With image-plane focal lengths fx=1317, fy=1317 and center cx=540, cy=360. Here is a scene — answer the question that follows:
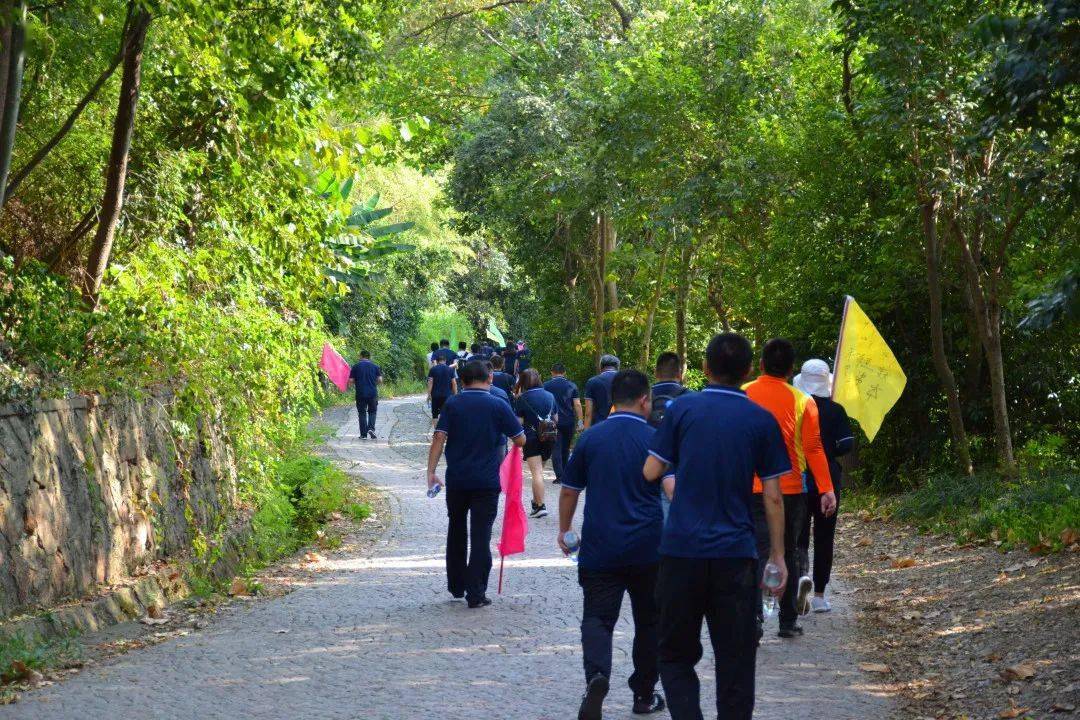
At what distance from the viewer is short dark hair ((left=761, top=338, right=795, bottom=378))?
8603 millimetres

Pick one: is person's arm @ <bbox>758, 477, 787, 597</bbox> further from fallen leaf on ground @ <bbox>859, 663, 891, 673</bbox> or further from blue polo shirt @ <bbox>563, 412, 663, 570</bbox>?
fallen leaf on ground @ <bbox>859, 663, 891, 673</bbox>

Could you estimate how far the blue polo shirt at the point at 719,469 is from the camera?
231 inches

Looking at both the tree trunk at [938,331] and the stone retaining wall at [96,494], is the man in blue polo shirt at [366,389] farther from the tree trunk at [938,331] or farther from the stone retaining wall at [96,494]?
the stone retaining wall at [96,494]

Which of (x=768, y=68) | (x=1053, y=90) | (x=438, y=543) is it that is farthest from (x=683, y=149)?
(x=1053, y=90)

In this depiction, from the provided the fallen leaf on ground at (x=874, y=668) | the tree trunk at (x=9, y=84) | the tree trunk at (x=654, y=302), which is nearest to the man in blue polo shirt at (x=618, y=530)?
the fallen leaf on ground at (x=874, y=668)

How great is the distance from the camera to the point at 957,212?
50.2 feet

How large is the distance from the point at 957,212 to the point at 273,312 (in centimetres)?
789

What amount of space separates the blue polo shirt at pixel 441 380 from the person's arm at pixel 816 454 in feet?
65.2

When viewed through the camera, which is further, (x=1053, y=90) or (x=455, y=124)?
(x=455, y=124)

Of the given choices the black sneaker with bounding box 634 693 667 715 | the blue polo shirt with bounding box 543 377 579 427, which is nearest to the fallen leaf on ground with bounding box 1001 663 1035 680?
the black sneaker with bounding box 634 693 667 715

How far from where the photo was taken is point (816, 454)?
29.3 ft

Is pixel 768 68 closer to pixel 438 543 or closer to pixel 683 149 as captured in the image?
pixel 683 149

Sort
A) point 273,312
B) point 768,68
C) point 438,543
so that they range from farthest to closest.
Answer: point 768,68 < point 438,543 < point 273,312

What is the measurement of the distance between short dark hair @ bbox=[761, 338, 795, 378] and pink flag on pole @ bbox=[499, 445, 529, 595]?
2857mm
